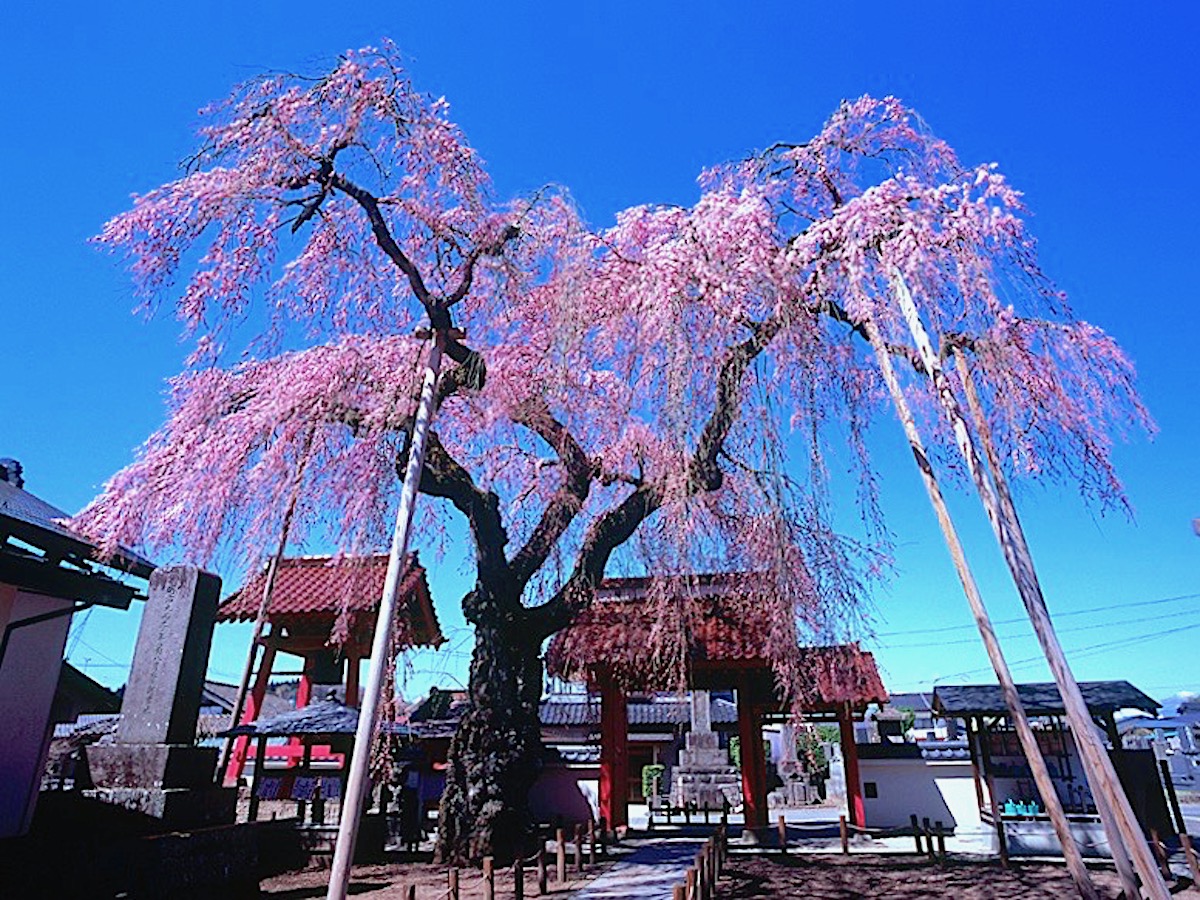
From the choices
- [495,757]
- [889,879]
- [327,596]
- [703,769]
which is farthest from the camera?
[703,769]

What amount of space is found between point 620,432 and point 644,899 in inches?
224

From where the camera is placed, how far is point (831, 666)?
34.4 ft

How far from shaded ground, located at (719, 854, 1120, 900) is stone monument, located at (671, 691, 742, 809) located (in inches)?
498

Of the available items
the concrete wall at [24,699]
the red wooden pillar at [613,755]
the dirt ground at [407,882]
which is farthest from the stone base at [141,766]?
the red wooden pillar at [613,755]

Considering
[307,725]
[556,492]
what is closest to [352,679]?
[307,725]

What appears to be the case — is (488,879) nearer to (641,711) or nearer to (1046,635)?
(1046,635)

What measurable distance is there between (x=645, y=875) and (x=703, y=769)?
18039 mm

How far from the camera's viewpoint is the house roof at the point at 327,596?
11.1 m

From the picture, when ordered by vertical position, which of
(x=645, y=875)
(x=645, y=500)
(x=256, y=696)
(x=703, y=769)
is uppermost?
(x=645, y=500)

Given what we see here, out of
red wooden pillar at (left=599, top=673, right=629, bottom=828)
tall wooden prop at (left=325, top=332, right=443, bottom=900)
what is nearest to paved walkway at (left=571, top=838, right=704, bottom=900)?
red wooden pillar at (left=599, top=673, right=629, bottom=828)

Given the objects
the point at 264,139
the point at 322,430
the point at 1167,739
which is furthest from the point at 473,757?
the point at 1167,739

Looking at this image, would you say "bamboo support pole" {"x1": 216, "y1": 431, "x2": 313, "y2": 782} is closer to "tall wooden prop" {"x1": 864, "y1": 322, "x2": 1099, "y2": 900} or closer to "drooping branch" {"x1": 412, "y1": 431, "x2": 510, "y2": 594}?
"drooping branch" {"x1": 412, "y1": 431, "x2": 510, "y2": 594}

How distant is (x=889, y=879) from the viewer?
33.4ft

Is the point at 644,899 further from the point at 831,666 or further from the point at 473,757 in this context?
the point at 831,666
